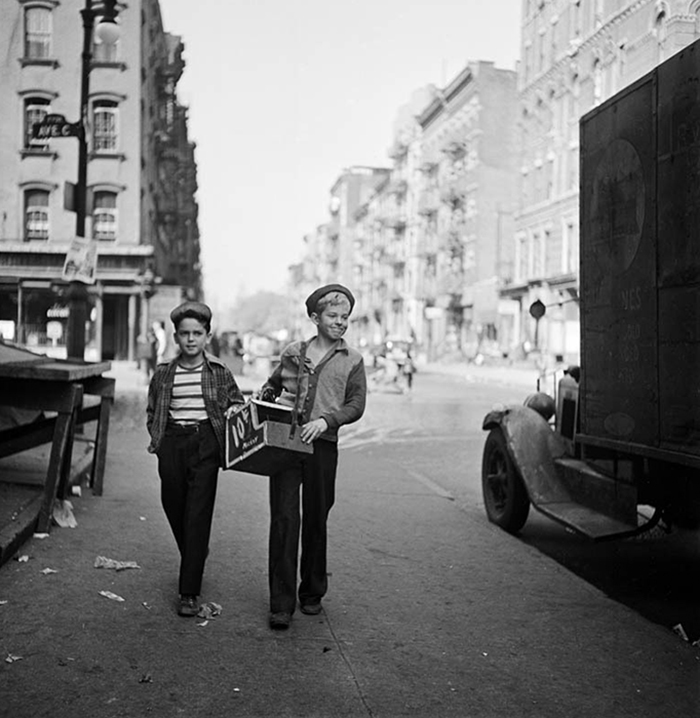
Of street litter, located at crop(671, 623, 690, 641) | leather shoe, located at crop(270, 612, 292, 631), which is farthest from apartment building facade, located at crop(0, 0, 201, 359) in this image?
street litter, located at crop(671, 623, 690, 641)

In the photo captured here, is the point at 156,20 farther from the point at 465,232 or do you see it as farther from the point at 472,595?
the point at 465,232

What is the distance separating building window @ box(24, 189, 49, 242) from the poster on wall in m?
0.37

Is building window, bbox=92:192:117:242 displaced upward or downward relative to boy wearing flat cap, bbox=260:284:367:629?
upward

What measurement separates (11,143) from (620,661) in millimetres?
7532

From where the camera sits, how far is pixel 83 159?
11617 mm

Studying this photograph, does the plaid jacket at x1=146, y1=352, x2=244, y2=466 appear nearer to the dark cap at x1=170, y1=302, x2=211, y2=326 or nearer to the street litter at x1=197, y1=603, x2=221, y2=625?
the dark cap at x1=170, y1=302, x2=211, y2=326

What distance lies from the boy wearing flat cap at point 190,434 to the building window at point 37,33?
4706 mm

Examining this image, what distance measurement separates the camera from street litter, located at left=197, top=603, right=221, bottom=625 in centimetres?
489

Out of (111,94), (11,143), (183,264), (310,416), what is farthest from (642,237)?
(183,264)

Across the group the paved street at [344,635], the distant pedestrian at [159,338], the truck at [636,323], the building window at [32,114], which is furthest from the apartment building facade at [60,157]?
the distant pedestrian at [159,338]

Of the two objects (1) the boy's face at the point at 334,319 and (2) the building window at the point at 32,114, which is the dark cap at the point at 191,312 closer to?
(1) the boy's face at the point at 334,319

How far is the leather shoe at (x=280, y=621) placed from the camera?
4660 mm

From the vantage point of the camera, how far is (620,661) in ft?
14.5

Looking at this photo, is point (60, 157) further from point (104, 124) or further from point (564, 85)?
point (564, 85)
